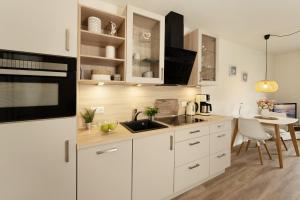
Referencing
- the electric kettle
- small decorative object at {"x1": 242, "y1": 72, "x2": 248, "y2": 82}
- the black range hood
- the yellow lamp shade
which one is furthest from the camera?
small decorative object at {"x1": 242, "y1": 72, "x2": 248, "y2": 82}

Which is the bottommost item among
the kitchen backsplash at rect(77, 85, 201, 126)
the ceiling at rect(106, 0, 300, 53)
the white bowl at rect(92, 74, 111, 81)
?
the kitchen backsplash at rect(77, 85, 201, 126)

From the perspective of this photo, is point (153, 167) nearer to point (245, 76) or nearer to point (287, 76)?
point (245, 76)

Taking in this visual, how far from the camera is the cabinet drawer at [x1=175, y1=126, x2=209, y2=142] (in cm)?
188

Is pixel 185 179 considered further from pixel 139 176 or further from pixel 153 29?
pixel 153 29

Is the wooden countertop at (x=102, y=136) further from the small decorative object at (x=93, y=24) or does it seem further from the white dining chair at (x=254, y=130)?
Result: the white dining chair at (x=254, y=130)

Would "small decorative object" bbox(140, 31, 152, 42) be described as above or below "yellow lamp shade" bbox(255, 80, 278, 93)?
above

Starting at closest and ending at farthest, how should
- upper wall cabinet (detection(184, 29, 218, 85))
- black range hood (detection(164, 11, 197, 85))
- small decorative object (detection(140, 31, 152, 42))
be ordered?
small decorative object (detection(140, 31, 152, 42)) → black range hood (detection(164, 11, 197, 85)) → upper wall cabinet (detection(184, 29, 218, 85))

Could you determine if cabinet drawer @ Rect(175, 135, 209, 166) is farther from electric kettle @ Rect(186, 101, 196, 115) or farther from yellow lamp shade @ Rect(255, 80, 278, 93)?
yellow lamp shade @ Rect(255, 80, 278, 93)

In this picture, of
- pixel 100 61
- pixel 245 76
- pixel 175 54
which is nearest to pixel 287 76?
pixel 245 76

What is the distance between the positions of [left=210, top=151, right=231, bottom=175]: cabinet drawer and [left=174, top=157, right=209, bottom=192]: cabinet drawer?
114 millimetres

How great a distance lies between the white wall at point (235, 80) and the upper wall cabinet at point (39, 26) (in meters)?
2.43

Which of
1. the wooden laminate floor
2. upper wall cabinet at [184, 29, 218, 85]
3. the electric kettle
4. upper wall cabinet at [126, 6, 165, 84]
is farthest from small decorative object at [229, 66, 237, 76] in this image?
upper wall cabinet at [126, 6, 165, 84]

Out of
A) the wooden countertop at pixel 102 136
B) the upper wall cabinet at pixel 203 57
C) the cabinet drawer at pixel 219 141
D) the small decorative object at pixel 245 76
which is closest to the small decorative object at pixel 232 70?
the small decorative object at pixel 245 76

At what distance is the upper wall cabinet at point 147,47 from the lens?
193cm
